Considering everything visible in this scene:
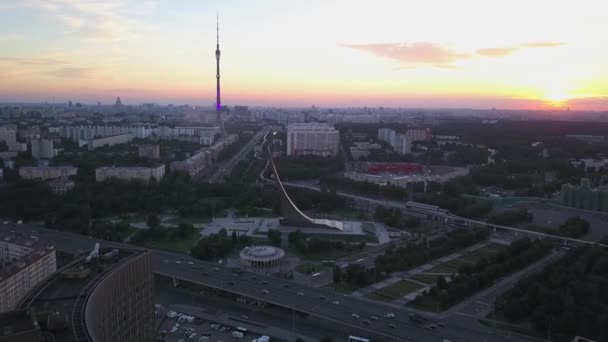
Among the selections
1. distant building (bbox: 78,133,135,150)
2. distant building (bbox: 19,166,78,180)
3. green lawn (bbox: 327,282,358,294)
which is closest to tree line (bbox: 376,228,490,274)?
green lawn (bbox: 327,282,358,294)

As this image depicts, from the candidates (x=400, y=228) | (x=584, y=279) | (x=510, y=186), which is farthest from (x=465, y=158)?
(x=584, y=279)

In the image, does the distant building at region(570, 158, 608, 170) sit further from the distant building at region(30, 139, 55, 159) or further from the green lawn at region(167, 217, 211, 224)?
the distant building at region(30, 139, 55, 159)

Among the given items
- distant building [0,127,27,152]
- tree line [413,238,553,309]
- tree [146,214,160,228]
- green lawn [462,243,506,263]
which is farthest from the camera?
distant building [0,127,27,152]

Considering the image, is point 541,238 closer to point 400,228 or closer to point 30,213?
point 400,228

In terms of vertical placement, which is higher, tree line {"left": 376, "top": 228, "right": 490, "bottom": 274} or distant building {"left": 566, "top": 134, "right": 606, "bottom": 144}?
distant building {"left": 566, "top": 134, "right": 606, "bottom": 144}

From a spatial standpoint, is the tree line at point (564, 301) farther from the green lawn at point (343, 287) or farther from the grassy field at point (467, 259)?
the green lawn at point (343, 287)
